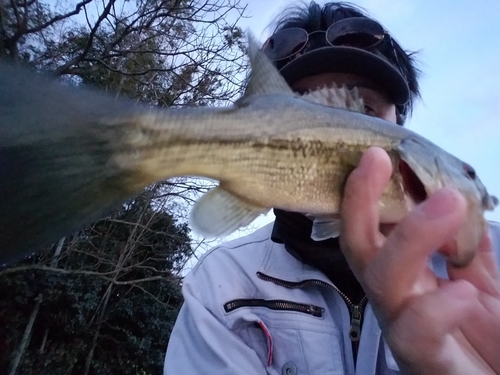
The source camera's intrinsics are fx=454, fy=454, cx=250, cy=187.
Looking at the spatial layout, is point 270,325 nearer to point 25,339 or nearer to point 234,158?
point 234,158

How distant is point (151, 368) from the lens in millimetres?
11500

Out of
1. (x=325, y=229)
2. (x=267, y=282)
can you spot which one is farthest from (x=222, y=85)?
(x=325, y=229)

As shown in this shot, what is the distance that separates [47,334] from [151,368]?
276 cm

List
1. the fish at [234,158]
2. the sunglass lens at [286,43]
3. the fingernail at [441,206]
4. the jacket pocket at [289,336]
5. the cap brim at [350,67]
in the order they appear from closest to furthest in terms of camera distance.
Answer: the fish at [234,158] < the fingernail at [441,206] < the jacket pocket at [289,336] < the cap brim at [350,67] < the sunglass lens at [286,43]

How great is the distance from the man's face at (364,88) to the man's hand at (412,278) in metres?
0.95

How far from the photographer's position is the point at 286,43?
2.24 m

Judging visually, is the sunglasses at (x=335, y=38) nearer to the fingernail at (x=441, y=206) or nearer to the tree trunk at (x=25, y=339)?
the fingernail at (x=441, y=206)

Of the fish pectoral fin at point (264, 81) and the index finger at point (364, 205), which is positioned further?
Answer: the fish pectoral fin at point (264, 81)

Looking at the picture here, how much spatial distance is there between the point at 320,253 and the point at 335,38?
1057mm

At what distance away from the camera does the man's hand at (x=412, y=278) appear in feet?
3.27

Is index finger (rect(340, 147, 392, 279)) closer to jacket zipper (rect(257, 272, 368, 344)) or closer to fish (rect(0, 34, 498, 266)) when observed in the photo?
fish (rect(0, 34, 498, 266))

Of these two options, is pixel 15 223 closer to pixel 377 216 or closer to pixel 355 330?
pixel 377 216

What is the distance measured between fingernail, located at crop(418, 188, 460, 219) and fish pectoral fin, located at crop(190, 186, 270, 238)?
40 centimetres

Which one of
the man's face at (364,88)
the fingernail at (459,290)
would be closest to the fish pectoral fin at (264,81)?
the fingernail at (459,290)
